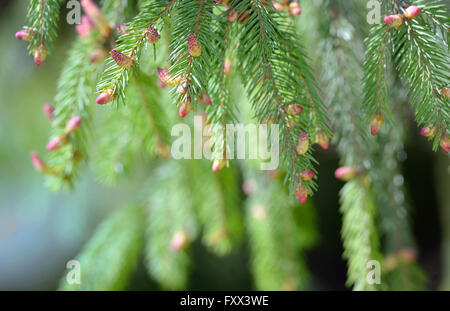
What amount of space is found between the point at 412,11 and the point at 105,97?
13.9 inches

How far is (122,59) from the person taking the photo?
0.40 m

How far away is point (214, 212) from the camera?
1.05 metres

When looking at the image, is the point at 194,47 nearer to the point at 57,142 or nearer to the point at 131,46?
the point at 131,46

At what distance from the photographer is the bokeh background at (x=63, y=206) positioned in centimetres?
133

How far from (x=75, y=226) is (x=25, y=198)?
222 millimetres

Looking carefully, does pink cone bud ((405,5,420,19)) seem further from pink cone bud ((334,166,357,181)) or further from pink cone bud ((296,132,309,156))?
pink cone bud ((334,166,357,181))

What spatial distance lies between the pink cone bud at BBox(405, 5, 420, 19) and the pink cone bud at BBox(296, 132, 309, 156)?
19 centimetres

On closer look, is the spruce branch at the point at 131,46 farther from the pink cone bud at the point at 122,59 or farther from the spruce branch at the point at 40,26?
the spruce branch at the point at 40,26

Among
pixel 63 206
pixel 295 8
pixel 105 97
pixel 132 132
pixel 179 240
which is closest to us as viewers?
pixel 105 97

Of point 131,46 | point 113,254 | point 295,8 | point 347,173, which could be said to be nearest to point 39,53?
point 131,46

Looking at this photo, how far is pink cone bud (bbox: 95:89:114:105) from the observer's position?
0.39m

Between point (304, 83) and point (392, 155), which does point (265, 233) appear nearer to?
point (392, 155)
